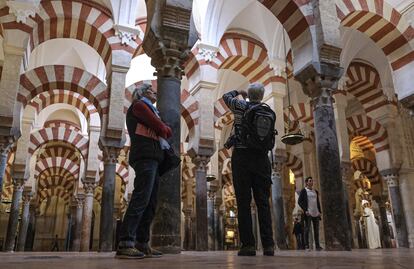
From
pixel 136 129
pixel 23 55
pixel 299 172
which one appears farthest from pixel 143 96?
pixel 299 172

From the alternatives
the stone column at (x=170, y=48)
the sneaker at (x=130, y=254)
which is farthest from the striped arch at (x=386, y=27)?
the sneaker at (x=130, y=254)

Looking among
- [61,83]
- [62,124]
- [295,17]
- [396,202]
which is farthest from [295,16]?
[62,124]

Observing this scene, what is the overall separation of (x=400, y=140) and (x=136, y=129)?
9.77 m

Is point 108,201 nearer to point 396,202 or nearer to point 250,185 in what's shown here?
point 250,185

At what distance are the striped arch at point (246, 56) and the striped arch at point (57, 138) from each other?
18.0ft

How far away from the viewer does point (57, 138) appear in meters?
12.5

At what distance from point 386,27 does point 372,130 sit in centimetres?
470

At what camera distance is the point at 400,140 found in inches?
415

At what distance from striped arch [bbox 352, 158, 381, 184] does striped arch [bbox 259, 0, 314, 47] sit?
10850 millimetres

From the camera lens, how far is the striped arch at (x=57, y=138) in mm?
12352

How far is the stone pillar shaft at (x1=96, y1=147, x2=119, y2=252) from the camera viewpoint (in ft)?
25.1

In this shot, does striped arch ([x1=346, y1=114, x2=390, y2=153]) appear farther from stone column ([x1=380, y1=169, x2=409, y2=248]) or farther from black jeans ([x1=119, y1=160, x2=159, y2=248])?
black jeans ([x1=119, y1=160, x2=159, y2=248])

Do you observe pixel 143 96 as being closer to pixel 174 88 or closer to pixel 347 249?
pixel 174 88

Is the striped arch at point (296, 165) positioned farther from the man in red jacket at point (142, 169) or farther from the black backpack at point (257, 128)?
the man in red jacket at point (142, 169)
